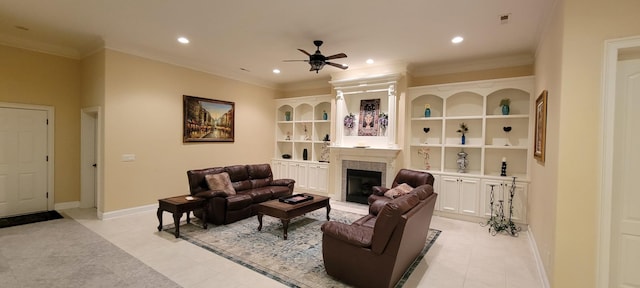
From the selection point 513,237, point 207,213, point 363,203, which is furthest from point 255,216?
Result: point 513,237

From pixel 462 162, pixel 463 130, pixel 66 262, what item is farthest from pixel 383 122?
pixel 66 262

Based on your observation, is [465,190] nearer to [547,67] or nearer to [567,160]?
[547,67]

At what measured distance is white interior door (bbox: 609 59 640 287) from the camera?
91.8 inches

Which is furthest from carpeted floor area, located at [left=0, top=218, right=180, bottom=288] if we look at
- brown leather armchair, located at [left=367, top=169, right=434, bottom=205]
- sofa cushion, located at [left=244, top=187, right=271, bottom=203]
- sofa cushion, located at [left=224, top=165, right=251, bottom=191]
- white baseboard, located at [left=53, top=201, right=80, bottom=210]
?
brown leather armchair, located at [left=367, top=169, right=434, bottom=205]

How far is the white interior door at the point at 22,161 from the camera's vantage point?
4.84m

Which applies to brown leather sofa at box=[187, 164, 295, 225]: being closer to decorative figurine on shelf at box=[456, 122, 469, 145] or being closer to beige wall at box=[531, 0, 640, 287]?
decorative figurine on shelf at box=[456, 122, 469, 145]

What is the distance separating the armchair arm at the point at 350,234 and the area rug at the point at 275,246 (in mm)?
504

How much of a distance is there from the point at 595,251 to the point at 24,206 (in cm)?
816

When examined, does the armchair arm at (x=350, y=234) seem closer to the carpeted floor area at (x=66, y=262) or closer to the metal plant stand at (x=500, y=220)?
the carpeted floor area at (x=66, y=262)

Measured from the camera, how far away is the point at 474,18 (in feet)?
11.9

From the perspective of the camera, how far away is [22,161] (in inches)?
197

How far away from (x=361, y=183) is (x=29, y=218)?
625cm

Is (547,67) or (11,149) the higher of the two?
(547,67)

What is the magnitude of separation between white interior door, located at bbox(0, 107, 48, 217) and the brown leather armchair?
20.1ft
